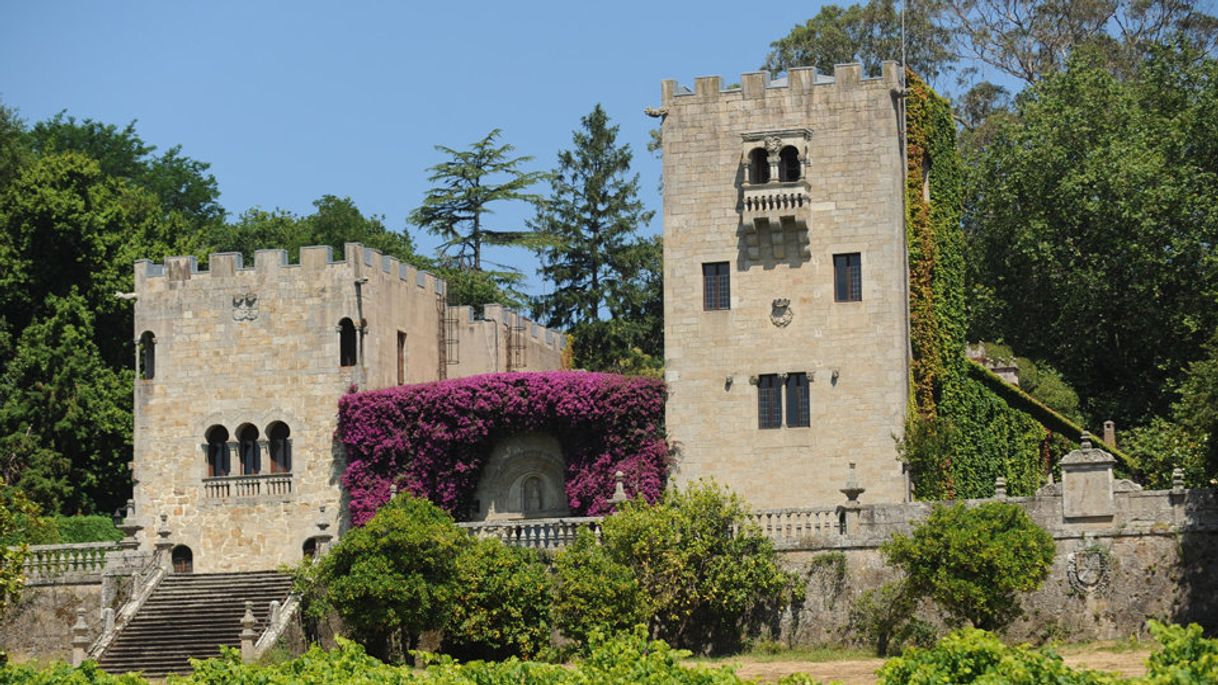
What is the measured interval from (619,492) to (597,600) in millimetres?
4533

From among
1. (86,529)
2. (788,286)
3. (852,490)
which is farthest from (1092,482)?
(86,529)

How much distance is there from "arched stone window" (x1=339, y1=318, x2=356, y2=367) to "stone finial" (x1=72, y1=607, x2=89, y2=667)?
8.88m

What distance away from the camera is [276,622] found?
4481cm

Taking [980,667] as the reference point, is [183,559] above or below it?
above

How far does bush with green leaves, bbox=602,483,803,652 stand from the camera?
43.8 m

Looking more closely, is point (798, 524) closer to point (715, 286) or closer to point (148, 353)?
point (715, 286)

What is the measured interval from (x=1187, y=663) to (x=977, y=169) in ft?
126

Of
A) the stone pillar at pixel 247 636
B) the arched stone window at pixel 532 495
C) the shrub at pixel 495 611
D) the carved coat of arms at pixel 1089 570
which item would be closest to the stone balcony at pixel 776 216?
the arched stone window at pixel 532 495

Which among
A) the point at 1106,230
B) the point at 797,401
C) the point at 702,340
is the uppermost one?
the point at 1106,230

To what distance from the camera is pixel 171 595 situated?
157 feet

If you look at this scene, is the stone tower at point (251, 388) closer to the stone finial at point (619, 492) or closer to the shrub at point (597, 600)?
the stone finial at point (619, 492)

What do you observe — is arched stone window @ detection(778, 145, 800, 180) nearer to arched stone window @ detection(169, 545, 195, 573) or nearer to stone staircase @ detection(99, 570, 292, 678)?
stone staircase @ detection(99, 570, 292, 678)

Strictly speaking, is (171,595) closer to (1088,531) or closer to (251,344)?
(251,344)

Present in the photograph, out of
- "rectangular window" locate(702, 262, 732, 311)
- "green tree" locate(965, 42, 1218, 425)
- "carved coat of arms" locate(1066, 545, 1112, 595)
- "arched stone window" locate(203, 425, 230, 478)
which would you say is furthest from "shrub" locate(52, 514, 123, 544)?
"carved coat of arms" locate(1066, 545, 1112, 595)
